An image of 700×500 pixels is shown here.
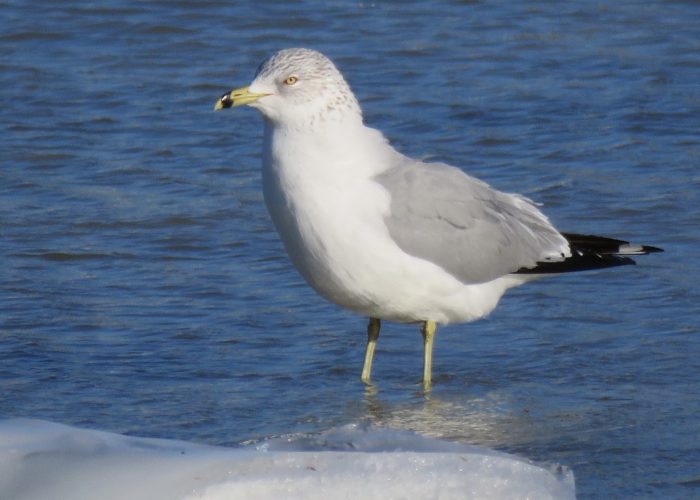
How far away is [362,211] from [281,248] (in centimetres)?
210

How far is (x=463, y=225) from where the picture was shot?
605 centimetres

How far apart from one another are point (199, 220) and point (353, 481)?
4.32m

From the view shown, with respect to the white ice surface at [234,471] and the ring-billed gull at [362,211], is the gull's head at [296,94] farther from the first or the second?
the white ice surface at [234,471]

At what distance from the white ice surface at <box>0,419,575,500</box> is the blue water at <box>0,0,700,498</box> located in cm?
65

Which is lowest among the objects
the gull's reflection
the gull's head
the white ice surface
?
the gull's reflection

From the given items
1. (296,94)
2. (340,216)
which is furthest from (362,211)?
(296,94)

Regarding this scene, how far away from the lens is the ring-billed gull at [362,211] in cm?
553

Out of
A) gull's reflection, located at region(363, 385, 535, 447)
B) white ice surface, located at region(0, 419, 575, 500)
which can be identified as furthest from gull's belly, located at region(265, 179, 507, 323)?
white ice surface, located at region(0, 419, 575, 500)

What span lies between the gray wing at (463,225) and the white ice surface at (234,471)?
1629 millimetres

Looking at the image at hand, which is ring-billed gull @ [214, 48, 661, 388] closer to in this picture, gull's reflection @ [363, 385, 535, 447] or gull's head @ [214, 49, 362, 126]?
gull's head @ [214, 49, 362, 126]

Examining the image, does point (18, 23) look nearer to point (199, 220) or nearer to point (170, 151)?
point (170, 151)

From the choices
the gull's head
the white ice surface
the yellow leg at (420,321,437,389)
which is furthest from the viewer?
the yellow leg at (420,321,437,389)

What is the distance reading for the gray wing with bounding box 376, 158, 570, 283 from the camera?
5723 mm

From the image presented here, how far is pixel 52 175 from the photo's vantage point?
888 centimetres
